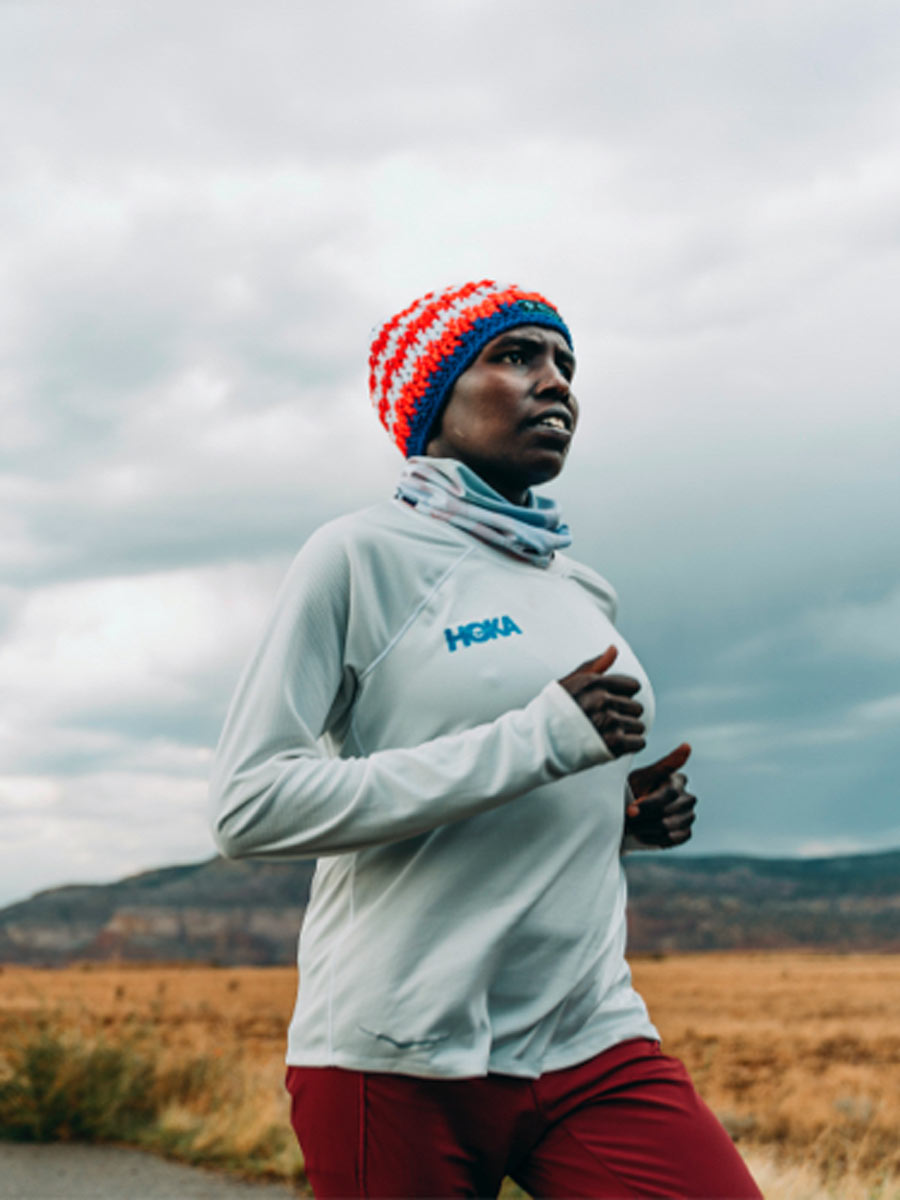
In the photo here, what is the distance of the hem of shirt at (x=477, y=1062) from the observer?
89.2 inches

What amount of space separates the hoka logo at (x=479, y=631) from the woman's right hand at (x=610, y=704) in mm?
256

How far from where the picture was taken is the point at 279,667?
2.41 m

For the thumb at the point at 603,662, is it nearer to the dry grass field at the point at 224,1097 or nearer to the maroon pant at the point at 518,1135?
the maroon pant at the point at 518,1135

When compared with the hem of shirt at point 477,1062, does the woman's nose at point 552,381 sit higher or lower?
higher

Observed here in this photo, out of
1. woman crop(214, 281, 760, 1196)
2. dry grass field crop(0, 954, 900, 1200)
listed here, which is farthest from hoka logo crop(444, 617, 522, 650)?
dry grass field crop(0, 954, 900, 1200)

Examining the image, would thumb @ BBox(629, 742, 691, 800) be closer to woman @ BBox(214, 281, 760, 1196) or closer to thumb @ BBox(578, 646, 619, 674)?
woman @ BBox(214, 281, 760, 1196)

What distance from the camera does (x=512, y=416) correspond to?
2861 mm

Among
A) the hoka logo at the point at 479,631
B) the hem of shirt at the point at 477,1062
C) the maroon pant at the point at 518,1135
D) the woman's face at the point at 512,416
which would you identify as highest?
the woman's face at the point at 512,416

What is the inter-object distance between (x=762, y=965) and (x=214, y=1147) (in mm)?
42502

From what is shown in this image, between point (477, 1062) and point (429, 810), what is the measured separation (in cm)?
45

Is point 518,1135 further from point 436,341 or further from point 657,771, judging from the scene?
point 436,341

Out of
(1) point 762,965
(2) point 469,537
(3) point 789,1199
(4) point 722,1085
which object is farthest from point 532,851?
(1) point 762,965

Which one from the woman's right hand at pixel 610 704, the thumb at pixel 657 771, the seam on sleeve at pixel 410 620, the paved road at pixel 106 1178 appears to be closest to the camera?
the woman's right hand at pixel 610 704

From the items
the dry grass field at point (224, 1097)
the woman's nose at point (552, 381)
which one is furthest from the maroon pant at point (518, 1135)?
the dry grass field at point (224, 1097)
